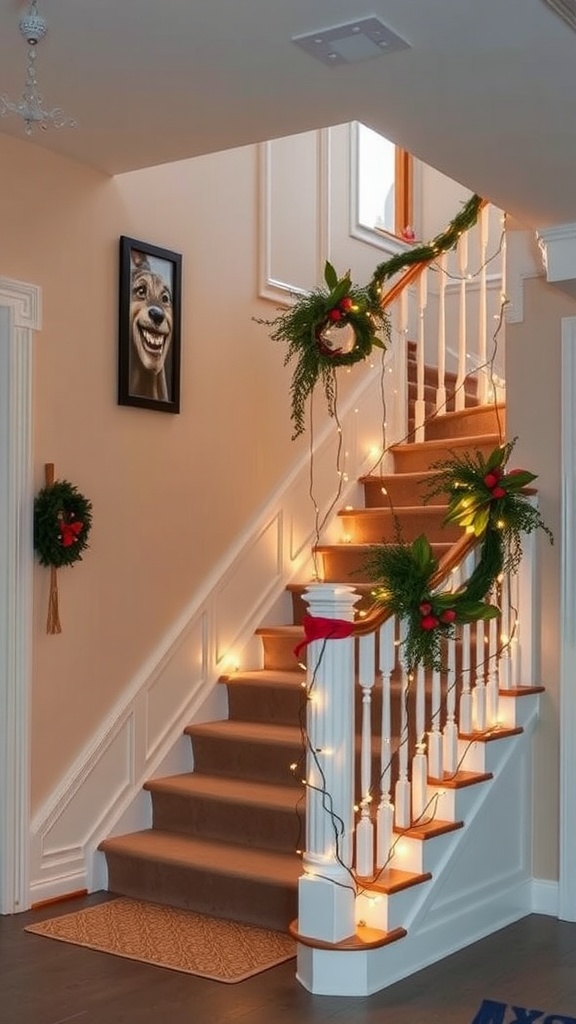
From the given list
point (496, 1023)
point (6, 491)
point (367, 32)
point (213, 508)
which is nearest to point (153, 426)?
point (213, 508)

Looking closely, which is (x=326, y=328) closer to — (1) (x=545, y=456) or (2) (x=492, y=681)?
(1) (x=545, y=456)

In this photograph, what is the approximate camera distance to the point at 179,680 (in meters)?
5.45

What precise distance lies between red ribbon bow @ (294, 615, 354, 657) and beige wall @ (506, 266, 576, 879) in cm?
131

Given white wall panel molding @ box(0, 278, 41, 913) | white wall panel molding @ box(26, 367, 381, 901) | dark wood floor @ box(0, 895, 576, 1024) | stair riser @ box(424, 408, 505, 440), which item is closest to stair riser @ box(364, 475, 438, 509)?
white wall panel molding @ box(26, 367, 381, 901)

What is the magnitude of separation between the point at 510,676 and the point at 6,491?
2070mm

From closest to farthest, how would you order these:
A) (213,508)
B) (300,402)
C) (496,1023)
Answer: (496,1023) → (300,402) → (213,508)

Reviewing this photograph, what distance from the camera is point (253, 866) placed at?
4586 mm

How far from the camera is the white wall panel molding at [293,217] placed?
20.3ft

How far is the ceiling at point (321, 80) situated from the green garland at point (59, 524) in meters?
1.33

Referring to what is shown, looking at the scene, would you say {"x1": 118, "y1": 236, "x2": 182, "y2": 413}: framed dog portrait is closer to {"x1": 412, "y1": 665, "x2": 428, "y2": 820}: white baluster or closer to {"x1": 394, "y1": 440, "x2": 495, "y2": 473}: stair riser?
{"x1": 394, "y1": 440, "x2": 495, "y2": 473}: stair riser

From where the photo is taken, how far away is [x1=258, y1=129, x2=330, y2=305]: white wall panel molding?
244 inches

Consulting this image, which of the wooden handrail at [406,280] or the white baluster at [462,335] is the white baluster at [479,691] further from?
the wooden handrail at [406,280]

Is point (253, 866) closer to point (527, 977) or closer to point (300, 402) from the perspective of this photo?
point (527, 977)

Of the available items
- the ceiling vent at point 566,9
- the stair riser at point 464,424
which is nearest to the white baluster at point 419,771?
the ceiling vent at point 566,9
